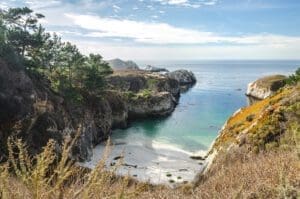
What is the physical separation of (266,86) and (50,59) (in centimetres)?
4570

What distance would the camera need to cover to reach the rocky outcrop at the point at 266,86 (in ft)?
230

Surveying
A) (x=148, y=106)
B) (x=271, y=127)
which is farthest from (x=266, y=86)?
(x=271, y=127)

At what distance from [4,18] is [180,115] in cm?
3230

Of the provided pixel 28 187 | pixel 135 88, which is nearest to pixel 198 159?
pixel 28 187

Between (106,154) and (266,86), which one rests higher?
(106,154)

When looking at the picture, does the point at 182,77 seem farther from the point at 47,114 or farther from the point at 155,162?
the point at 47,114

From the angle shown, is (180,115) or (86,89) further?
(180,115)

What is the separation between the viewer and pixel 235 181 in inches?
315

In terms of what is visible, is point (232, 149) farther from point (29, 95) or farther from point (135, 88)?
point (135, 88)

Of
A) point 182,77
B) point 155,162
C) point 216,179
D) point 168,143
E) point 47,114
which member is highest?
point 216,179

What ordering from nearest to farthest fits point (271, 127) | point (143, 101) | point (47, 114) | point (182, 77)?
point (271, 127), point (47, 114), point (143, 101), point (182, 77)

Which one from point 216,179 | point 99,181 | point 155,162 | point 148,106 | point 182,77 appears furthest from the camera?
point 182,77

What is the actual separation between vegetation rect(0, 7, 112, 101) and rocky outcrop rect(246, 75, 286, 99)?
35860mm

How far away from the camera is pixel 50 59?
158ft
